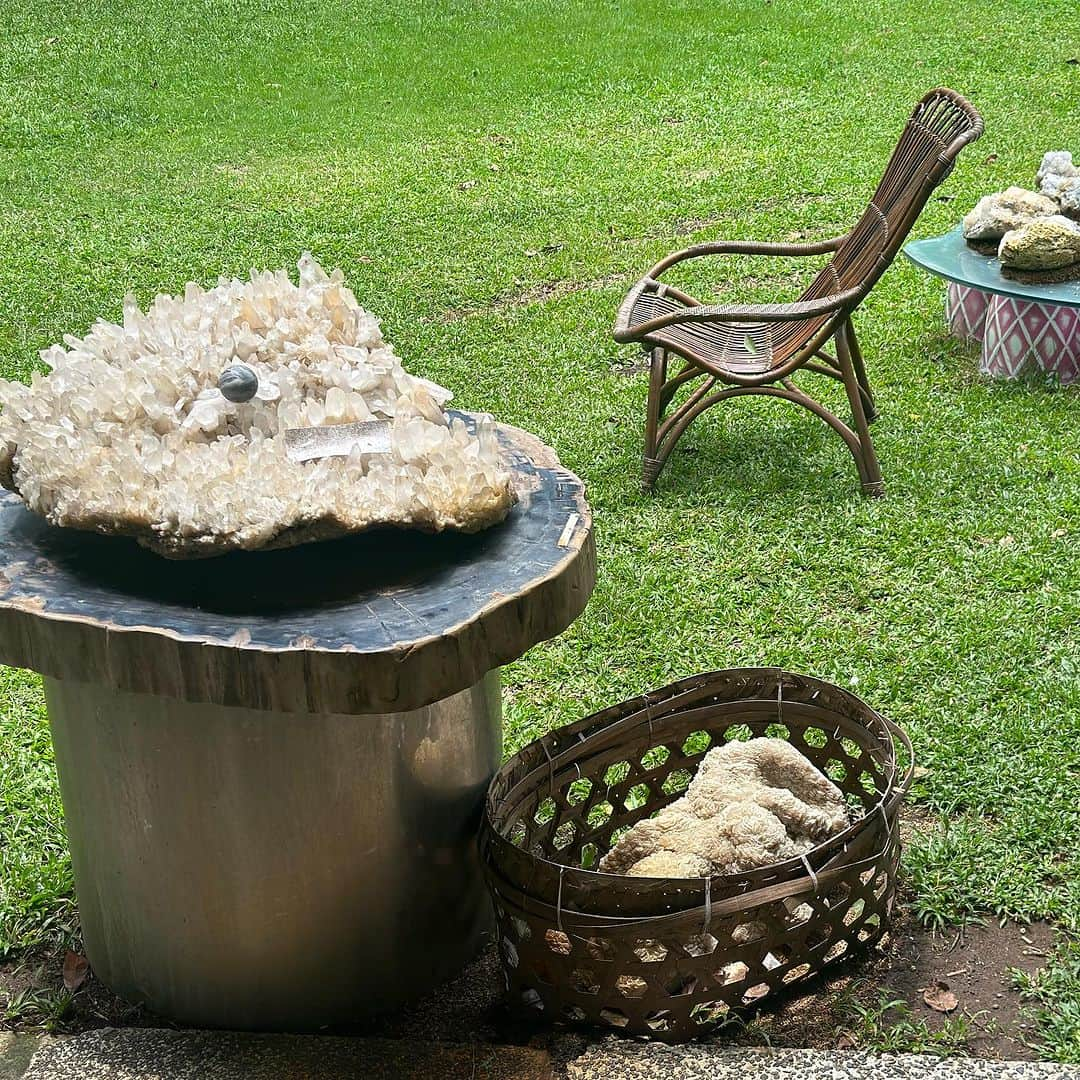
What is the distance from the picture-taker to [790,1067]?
93.9 inches

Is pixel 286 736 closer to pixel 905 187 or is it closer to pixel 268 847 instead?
pixel 268 847

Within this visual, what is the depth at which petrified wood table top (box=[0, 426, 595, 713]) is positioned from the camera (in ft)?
6.82

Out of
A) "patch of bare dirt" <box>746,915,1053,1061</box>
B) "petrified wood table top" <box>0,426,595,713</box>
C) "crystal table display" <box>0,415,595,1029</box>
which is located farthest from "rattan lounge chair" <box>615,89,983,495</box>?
"petrified wood table top" <box>0,426,595,713</box>

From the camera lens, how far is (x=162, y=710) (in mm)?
2350

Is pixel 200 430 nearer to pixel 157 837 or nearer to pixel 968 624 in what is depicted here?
pixel 157 837

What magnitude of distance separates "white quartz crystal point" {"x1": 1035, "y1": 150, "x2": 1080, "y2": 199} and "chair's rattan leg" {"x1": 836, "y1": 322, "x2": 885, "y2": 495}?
1.85 metres

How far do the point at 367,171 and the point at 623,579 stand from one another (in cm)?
611

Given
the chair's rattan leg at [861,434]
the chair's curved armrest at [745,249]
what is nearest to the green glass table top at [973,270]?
the chair's curved armrest at [745,249]

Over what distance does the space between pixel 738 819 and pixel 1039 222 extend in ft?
12.6

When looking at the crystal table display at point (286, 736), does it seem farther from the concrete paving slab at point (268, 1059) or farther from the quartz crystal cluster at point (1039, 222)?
the quartz crystal cluster at point (1039, 222)

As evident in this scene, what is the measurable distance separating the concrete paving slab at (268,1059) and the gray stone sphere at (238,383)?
1188 millimetres

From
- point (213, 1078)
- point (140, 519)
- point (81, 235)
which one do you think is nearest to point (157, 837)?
point (213, 1078)

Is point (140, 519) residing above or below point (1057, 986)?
above

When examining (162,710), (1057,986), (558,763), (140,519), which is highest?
(140,519)
